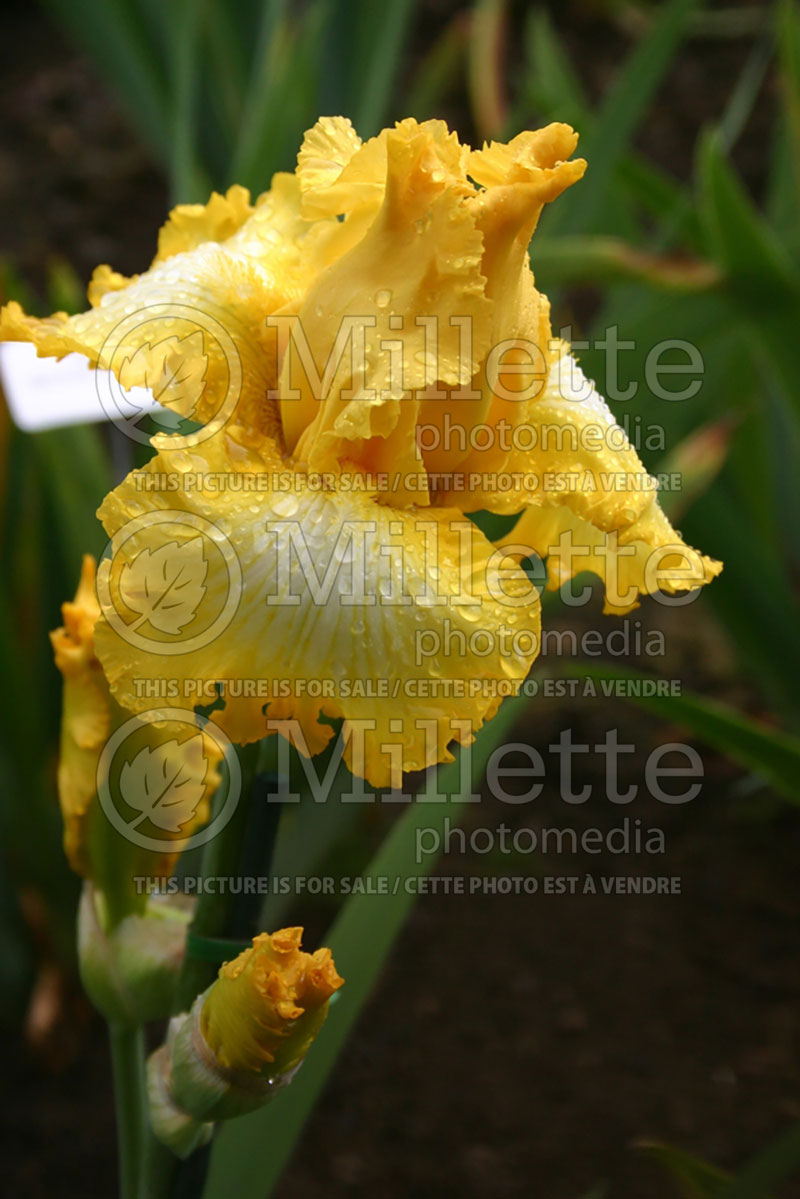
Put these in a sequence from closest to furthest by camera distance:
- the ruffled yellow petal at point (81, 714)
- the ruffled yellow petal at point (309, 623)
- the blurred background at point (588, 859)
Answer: the ruffled yellow petal at point (309, 623) < the ruffled yellow petal at point (81, 714) < the blurred background at point (588, 859)

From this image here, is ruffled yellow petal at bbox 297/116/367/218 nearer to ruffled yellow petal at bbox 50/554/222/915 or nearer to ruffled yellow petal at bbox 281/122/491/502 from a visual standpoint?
ruffled yellow petal at bbox 281/122/491/502

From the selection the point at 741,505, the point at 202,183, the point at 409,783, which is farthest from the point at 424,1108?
the point at 202,183

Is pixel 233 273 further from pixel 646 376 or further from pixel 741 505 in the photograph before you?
pixel 741 505

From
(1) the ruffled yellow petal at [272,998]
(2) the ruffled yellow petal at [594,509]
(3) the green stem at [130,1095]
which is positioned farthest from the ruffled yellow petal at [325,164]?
(3) the green stem at [130,1095]

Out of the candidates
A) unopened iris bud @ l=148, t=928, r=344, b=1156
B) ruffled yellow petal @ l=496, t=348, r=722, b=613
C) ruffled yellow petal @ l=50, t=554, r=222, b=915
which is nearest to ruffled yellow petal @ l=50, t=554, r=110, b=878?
ruffled yellow petal @ l=50, t=554, r=222, b=915

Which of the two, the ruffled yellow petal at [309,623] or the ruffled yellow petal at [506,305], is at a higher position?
the ruffled yellow petal at [506,305]

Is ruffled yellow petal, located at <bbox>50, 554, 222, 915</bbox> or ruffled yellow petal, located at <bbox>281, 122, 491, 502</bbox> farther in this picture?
ruffled yellow petal, located at <bbox>50, 554, 222, 915</bbox>

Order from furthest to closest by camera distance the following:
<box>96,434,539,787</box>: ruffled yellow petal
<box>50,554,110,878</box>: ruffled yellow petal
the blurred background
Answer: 1. the blurred background
2. <box>50,554,110,878</box>: ruffled yellow petal
3. <box>96,434,539,787</box>: ruffled yellow petal

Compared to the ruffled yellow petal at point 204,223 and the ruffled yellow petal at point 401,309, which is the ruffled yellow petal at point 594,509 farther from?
the ruffled yellow petal at point 204,223
